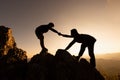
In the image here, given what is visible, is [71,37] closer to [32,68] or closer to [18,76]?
[32,68]

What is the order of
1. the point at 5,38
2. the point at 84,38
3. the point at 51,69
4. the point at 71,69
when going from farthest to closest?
the point at 5,38 < the point at 84,38 < the point at 51,69 < the point at 71,69

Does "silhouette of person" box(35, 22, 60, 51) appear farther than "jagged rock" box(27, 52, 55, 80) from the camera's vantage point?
Yes

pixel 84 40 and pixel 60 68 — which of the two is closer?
pixel 60 68

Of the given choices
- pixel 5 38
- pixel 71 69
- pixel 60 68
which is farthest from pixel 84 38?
pixel 5 38

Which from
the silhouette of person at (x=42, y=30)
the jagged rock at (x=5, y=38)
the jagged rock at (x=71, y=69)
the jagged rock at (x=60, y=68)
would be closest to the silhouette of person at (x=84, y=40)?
the jagged rock at (x=71, y=69)

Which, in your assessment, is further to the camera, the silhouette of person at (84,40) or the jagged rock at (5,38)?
the jagged rock at (5,38)

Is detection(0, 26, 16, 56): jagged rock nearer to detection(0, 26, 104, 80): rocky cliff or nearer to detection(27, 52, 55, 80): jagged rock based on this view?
detection(0, 26, 104, 80): rocky cliff

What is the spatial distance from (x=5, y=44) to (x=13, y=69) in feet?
479

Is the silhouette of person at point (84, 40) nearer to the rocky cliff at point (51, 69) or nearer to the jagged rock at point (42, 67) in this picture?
the rocky cliff at point (51, 69)

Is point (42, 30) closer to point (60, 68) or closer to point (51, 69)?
point (51, 69)

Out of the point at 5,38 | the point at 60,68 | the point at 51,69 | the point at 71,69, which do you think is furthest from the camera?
the point at 5,38

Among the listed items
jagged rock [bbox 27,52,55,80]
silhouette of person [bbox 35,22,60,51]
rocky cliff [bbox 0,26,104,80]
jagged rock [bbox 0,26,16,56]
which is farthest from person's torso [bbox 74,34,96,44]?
jagged rock [bbox 0,26,16,56]

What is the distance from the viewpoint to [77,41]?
26328 millimetres

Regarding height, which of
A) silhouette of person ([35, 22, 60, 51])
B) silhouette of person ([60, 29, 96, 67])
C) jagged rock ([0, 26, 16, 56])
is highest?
jagged rock ([0, 26, 16, 56])
